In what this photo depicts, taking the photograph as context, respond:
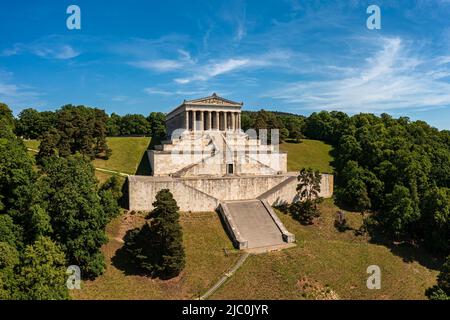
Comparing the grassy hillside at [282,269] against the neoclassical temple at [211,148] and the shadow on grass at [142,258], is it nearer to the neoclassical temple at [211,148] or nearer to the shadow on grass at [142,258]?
the shadow on grass at [142,258]

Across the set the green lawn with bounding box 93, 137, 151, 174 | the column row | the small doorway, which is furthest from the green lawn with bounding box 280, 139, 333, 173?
the green lawn with bounding box 93, 137, 151, 174

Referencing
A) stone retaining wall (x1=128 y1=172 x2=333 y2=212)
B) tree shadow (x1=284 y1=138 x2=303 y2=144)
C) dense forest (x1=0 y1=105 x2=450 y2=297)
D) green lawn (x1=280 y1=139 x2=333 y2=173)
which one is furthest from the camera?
tree shadow (x1=284 y1=138 x2=303 y2=144)

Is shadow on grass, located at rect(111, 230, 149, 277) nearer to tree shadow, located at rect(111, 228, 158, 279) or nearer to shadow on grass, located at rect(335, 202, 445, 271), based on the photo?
tree shadow, located at rect(111, 228, 158, 279)

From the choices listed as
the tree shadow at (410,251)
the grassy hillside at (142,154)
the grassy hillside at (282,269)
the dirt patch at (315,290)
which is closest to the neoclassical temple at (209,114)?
the grassy hillside at (142,154)

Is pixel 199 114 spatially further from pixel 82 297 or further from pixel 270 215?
pixel 82 297

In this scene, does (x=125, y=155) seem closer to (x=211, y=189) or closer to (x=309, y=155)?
(x=211, y=189)

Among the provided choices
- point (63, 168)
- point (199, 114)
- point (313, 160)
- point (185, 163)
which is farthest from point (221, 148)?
point (63, 168)
